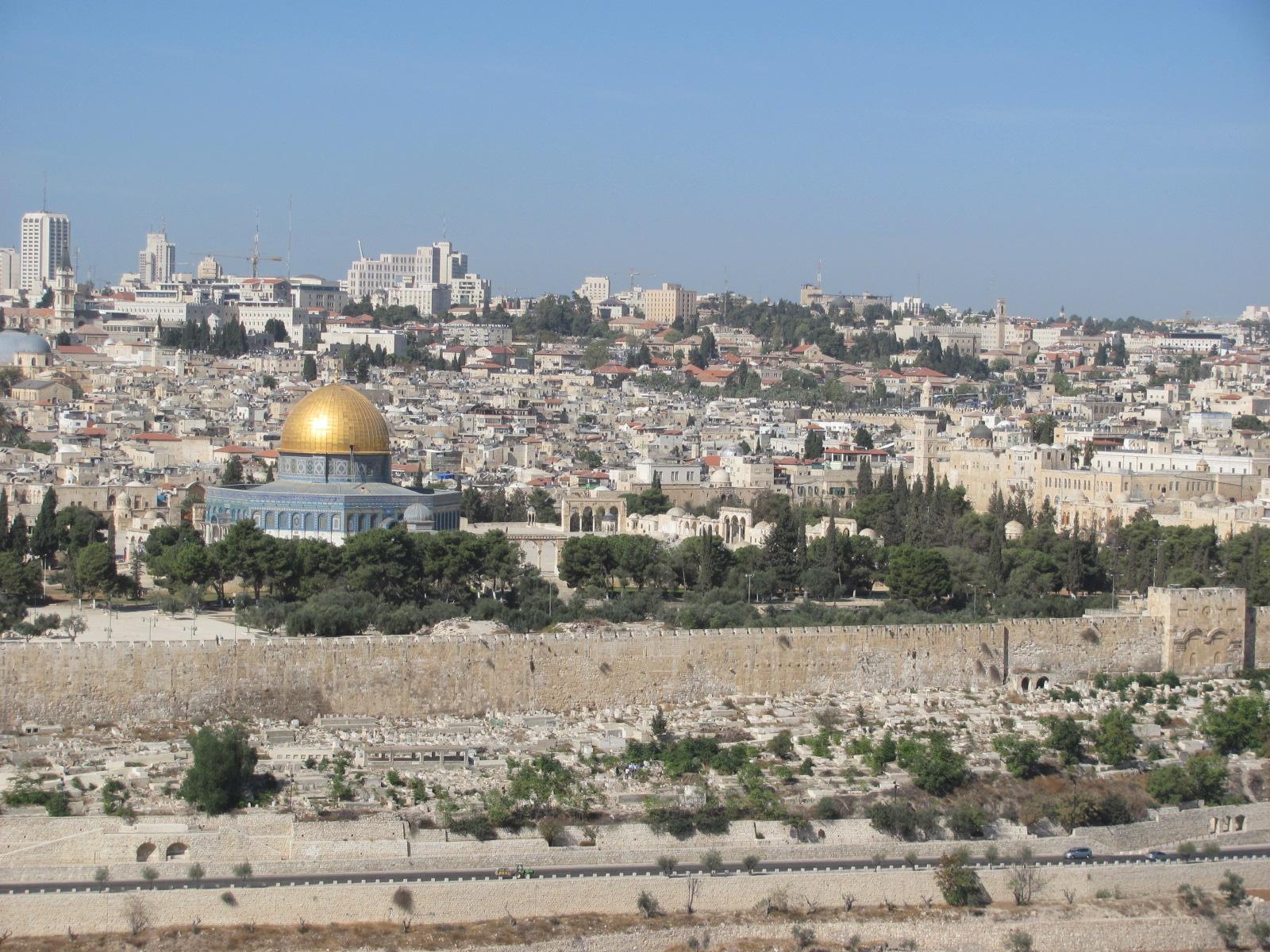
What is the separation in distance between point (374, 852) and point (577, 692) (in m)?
4.82

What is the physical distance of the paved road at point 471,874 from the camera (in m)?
18.9

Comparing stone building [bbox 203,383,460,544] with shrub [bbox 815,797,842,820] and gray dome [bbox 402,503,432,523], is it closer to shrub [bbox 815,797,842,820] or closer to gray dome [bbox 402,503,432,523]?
gray dome [bbox 402,503,432,523]

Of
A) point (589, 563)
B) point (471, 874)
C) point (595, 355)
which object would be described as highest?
point (595, 355)

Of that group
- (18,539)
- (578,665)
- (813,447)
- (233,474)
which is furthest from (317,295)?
(578,665)

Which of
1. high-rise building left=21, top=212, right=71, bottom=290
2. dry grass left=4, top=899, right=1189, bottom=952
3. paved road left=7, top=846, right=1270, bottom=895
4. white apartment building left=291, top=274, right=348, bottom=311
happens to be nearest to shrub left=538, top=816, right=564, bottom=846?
paved road left=7, top=846, right=1270, bottom=895

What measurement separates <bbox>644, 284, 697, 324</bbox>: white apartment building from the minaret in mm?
32754

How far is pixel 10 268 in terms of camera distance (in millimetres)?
121812

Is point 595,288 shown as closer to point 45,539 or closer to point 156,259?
point 156,259

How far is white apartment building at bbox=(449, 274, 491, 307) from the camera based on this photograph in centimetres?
11488

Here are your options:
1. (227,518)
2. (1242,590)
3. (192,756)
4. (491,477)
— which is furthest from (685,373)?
(192,756)

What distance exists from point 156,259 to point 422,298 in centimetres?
2707

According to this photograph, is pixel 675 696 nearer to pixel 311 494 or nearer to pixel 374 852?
pixel 374 852

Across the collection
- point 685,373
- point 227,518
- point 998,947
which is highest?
point 685,373

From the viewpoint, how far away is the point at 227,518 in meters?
34.2
